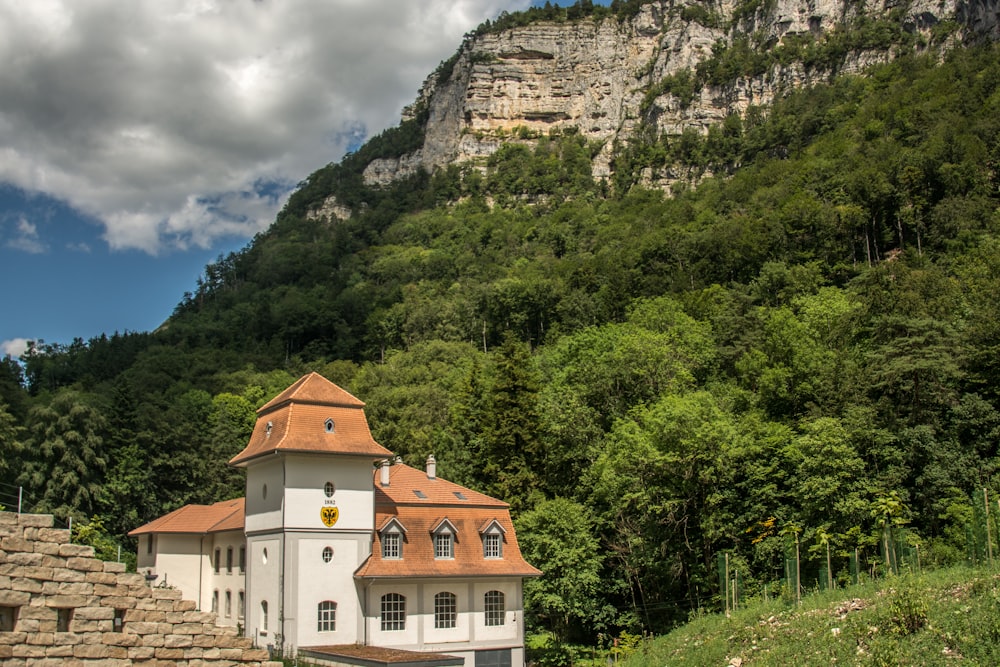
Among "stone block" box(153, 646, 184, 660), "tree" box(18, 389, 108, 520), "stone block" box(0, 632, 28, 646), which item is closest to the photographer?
"stone block" box(0, 632, 28, 646)

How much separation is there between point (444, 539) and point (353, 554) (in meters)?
4.13

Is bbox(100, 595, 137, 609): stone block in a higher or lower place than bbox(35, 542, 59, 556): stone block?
lower

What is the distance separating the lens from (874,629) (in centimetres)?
2019

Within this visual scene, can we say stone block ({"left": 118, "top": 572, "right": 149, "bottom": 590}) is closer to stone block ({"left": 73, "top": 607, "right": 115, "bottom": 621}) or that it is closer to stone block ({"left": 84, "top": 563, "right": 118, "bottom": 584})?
stone block ({"left": 84, "top": 563, "right": 118, "bottom": 584})

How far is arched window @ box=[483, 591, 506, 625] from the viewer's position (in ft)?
130

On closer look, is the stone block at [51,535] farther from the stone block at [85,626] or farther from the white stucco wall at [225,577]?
the white stucco wall at [225,577]

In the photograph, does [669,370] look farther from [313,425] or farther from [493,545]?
[313,425]

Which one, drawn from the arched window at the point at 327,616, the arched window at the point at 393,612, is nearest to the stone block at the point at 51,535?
the arched window at the point at 327,616

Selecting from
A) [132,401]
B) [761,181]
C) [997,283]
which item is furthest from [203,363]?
[997,283]

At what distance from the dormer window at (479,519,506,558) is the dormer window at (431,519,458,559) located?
1.55 m

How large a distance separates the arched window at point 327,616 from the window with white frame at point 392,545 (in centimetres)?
304

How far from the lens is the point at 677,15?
177375 mm

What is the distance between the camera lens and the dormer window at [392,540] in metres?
38.2

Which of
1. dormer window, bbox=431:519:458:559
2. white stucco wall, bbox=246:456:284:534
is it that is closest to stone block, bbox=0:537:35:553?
white stucco wall, bbox=246:456:284:534
